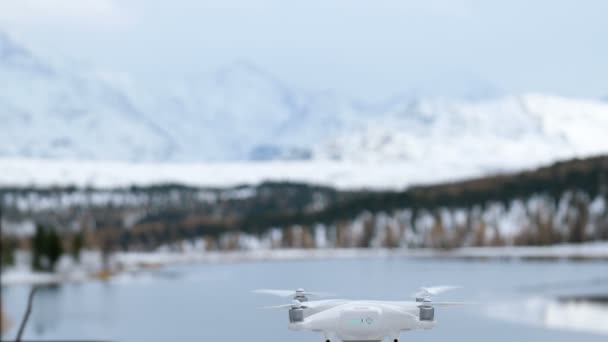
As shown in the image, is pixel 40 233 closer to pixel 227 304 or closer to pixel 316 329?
pixel 227 304

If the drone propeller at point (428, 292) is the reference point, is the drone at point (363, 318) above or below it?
below

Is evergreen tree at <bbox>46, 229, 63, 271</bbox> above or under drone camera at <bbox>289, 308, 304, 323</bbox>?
above

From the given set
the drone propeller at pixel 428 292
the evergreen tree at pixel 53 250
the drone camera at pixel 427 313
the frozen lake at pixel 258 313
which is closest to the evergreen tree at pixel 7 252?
the evergreen tree at pixel 53 250

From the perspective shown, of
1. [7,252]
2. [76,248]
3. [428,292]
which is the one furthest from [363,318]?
[76,248]

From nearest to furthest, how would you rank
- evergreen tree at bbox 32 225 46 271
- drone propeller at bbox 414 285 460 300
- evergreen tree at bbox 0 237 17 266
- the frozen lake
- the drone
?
the drone
drone propeller at bbox 414 285 460 300
the frozen lake
evergreen tree at bbox 32 225 46 271
evergreen tree at bbox 0 237 17 266

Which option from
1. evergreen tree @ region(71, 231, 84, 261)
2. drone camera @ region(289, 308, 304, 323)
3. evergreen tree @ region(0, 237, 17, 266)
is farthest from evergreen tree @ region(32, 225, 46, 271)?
drone camera @ region(289, 308, 304, 323)

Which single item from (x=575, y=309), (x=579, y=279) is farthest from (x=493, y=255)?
(x=575, y=309)

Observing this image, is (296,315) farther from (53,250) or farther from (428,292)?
(53,250)

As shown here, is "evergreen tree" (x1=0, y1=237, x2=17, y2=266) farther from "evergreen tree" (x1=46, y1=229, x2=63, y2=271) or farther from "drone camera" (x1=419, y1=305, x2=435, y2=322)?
"drone camera" (x1=419, y1=305, x2=435, y2=322)

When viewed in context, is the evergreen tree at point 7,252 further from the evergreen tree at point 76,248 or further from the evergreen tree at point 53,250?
the evergreen tree at point 76,248
